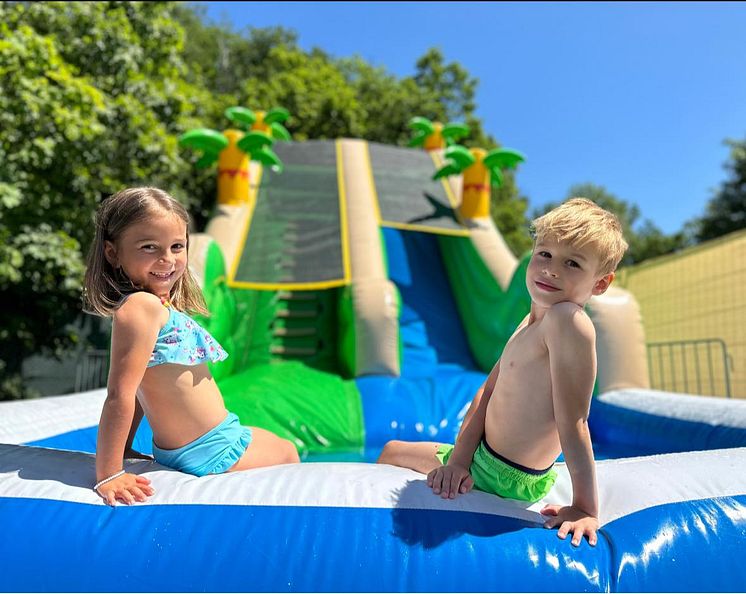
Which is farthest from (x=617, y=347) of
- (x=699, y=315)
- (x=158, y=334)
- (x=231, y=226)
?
(x=231, y=226)

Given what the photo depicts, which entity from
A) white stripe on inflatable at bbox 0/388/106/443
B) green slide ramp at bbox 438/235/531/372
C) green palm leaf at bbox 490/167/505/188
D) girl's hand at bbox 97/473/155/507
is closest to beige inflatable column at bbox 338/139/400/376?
green slide ramp at bbox 438/235/531/372

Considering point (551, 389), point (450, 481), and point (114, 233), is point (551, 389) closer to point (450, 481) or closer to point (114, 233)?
point (450, 481)

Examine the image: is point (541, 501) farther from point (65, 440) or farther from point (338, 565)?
point (65, 440)

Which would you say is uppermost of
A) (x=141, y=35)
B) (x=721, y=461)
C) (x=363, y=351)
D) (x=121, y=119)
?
(x=141, y=35)

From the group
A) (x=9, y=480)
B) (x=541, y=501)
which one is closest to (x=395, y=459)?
(x=541, y=501)

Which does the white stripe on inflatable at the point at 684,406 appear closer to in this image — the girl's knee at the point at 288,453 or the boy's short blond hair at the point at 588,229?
the boy's short blond hair at the point at 588,229

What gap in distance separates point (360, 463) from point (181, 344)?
497mm

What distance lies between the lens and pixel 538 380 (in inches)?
47.3

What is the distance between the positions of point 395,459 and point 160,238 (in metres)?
0.80

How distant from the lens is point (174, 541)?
1105 millimetres

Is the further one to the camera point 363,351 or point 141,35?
point 141,35

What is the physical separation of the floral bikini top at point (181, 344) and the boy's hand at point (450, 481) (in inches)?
23.0

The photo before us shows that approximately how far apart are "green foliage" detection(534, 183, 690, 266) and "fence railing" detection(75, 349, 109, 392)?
11.6 meters

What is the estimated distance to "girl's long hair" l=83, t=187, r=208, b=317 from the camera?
1329mm
